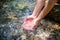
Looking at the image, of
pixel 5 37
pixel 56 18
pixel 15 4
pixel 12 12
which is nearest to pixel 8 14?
pixel 12 12

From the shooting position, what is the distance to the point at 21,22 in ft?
4.98

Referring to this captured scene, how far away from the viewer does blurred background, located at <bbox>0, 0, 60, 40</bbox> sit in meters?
1.38

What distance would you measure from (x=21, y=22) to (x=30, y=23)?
11 centimetres

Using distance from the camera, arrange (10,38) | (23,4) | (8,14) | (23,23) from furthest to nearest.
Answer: (23,4) → (8,14) → (23,23) → (10,38)

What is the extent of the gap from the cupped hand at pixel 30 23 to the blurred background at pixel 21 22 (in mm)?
33

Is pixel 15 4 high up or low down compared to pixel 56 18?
up

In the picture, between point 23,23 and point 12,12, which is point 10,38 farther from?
point 12,12

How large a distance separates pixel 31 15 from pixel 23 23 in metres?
0.10

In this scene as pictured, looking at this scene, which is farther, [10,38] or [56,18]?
[56,18]

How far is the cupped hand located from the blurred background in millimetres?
33

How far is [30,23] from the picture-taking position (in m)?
1.45

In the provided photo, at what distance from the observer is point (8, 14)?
1622mm

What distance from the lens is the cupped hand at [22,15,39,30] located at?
4.67 feet

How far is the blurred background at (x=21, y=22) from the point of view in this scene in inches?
54.4
